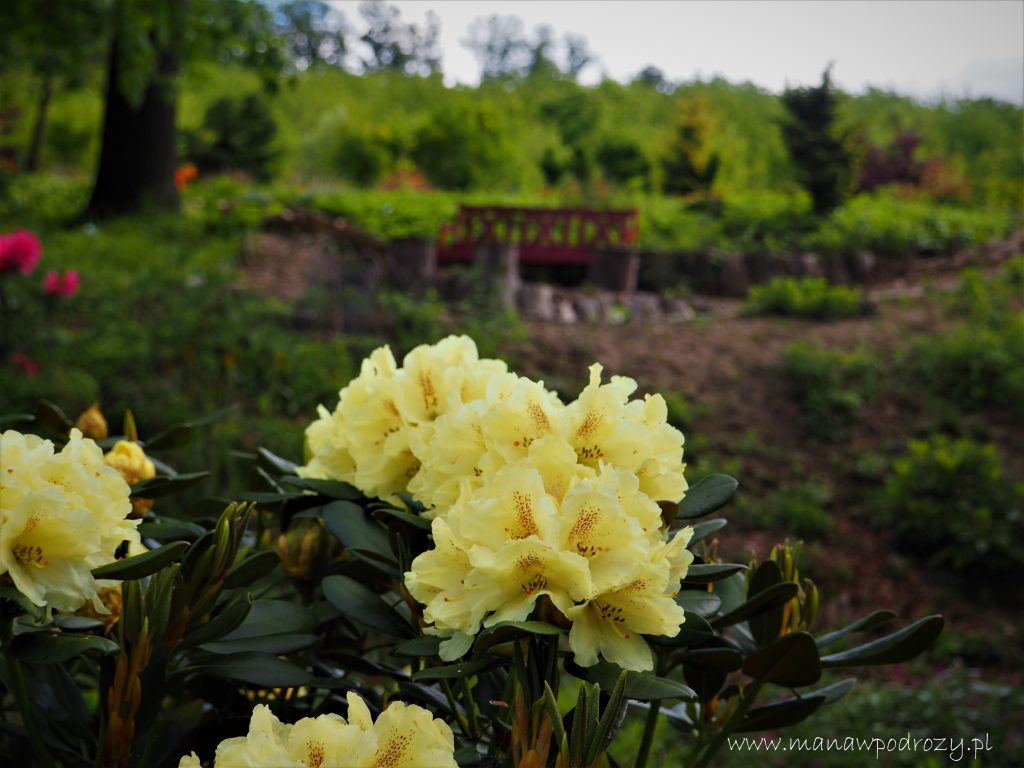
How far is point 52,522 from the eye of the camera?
0.72 m

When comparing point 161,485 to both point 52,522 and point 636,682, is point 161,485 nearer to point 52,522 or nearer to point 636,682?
point 52,522

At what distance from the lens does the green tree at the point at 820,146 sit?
379 inches

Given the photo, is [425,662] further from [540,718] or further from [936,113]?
[936,113]

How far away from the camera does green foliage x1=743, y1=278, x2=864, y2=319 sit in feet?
20.5

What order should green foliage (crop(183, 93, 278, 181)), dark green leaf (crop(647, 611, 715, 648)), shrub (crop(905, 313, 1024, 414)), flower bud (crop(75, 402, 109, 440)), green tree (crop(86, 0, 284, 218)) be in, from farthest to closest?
green foliage (crop(183, 93, 278, 181)), green tree (crop(86, 0, 284, 218)), shrub (crop(905, 313, 1024, 414)), flower bud (crop(75, 402, 109, 440)), dark green leaf (crop(647, 611, 715, 648))

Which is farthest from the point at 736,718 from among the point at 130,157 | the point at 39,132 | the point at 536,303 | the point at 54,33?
the point at 39,132

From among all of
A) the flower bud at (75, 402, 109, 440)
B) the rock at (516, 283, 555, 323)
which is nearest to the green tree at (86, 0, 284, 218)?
the rock at (516, 283, 555, 323)

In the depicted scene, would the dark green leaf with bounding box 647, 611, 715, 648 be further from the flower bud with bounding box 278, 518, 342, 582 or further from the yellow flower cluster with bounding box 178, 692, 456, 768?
the flower bud with bounding box 278, 518, 342, 582

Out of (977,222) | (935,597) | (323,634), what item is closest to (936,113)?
(977,222)

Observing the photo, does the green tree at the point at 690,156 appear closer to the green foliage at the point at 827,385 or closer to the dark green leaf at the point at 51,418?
the green foliage at the point at 827,385

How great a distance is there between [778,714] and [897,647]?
149mm

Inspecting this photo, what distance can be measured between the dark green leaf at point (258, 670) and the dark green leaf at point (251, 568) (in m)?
0.06

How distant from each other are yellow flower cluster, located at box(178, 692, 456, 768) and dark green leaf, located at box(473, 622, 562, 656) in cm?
6

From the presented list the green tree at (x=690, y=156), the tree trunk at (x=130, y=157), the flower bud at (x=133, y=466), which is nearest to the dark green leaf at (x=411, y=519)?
the flower bud at (x=133, y=466)
